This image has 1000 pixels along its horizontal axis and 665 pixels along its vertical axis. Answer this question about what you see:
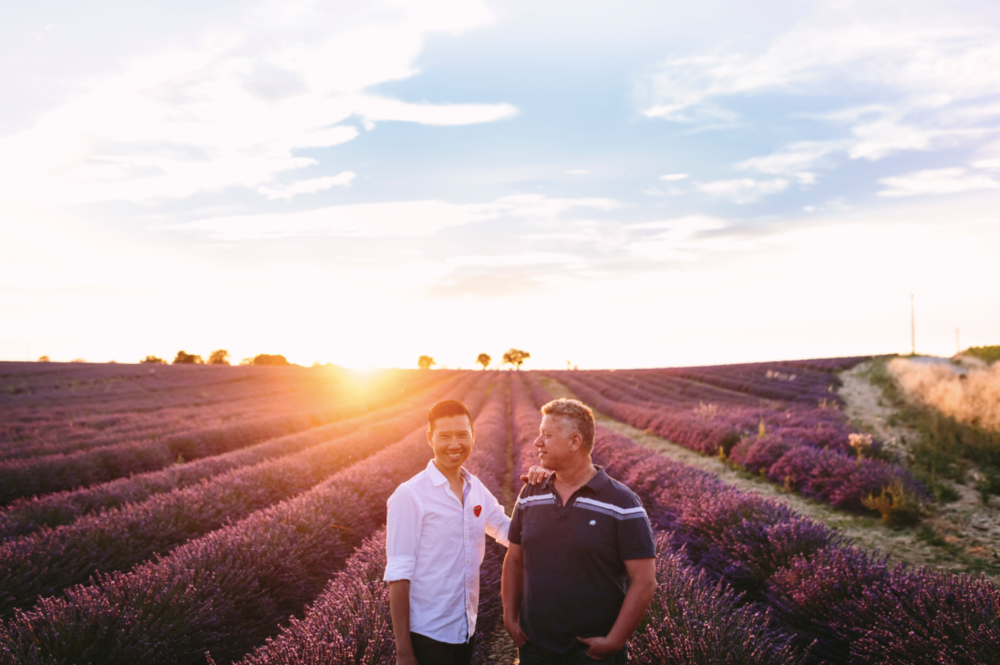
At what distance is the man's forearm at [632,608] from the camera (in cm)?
168

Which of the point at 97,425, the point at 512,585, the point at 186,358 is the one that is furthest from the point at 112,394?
the point at 186,358

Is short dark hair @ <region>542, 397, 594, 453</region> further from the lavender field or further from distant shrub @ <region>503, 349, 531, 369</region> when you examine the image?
distant shrub @ <region>503, 349, 531, 369</region>

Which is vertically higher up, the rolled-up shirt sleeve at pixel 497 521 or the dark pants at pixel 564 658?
the rolled-up shirt sleeve at pixel 497 521

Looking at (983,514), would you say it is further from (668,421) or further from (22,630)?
(22,630)

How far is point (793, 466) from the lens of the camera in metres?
8.32

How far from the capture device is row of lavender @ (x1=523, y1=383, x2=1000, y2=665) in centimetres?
243

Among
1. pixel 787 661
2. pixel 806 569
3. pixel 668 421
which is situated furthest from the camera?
pixel 668 421

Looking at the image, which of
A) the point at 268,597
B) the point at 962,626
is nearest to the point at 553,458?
the point at 962,626

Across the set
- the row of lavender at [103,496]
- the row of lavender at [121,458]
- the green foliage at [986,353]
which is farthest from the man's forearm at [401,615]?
the green foliage at [986,353]

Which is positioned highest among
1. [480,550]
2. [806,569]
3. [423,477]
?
[423,477]

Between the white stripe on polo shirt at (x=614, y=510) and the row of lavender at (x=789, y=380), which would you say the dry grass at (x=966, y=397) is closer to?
the row of lavender at (x=789, y=380)

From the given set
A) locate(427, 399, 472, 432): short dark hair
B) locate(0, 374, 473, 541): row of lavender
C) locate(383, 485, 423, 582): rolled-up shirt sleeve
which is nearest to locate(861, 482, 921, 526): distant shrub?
locate(427, 399, 472, 432): short dark hair

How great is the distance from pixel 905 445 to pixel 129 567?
14524 millimetres

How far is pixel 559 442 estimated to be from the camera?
5.91ft
